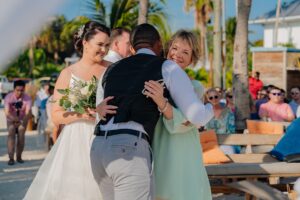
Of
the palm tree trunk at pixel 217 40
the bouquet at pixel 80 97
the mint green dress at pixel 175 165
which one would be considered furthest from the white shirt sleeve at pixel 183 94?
the palm tree trunk at pixel 217 40

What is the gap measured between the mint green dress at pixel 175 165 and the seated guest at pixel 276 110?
7.64 meters

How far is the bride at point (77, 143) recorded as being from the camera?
3.88 metres

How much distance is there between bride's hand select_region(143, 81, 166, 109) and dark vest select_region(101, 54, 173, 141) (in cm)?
3

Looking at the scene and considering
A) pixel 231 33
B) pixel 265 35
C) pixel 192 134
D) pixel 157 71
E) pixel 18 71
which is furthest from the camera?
pixel 18 71

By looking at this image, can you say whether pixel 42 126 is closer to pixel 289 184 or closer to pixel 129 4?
pixel 129 4

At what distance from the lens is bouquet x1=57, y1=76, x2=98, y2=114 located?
12.5ft

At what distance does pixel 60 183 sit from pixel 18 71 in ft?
226

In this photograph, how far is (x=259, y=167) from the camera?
18.2ft

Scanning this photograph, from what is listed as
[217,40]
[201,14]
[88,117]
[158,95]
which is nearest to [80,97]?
[88,117]

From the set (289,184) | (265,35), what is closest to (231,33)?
(265,35)

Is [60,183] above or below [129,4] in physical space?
below

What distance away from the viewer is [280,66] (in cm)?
2055

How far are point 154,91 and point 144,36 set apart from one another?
0.36 m

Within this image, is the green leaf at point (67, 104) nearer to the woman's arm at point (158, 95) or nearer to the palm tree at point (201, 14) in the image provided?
the woman's arm at point (158, 95)
